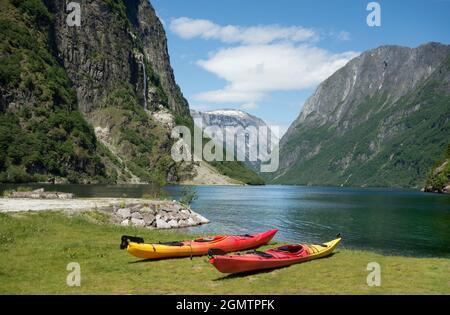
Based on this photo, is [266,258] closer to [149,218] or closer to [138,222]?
[138,222]

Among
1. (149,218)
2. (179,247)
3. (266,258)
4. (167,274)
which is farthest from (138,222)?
(266,258)

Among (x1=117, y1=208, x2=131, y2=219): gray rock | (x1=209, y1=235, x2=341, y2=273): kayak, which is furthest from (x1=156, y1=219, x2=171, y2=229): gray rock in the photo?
(x1=209, y1=235, x2=341, y2=273): kayak

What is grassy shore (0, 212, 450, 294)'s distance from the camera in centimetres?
1859

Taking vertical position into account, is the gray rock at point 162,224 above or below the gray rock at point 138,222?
below

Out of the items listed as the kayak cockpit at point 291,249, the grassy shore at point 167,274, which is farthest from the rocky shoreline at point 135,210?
the kayak cockpit at point 291,249

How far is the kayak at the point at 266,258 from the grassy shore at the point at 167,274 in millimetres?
435

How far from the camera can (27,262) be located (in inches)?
907

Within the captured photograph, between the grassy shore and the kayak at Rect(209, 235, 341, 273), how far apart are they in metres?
0.43

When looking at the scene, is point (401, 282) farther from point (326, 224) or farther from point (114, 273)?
point (326, 224)

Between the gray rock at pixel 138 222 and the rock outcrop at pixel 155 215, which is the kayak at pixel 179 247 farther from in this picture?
the gray rock at pixel 138 222

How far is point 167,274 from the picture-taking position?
2169 cm

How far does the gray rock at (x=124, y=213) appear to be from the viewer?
48438 millimetres

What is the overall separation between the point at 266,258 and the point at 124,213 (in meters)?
30.1
